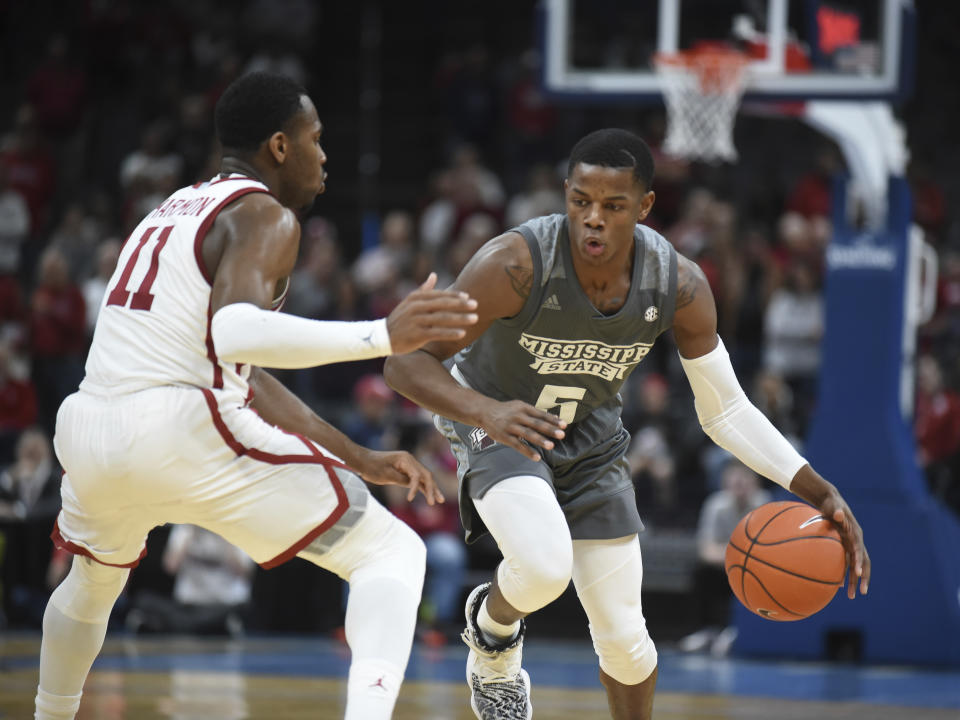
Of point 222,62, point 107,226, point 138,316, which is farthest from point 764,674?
point 222,62

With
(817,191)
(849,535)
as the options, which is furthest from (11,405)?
(849,535)

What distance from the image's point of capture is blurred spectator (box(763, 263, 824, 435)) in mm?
11008

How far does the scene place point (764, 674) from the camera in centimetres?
848

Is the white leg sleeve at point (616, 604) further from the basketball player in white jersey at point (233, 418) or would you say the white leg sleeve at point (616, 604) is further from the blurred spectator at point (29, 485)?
the blurred spectator at point (29, 485)

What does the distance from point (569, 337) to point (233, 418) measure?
51.8 inches

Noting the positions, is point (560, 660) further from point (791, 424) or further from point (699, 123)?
point (699, 123)

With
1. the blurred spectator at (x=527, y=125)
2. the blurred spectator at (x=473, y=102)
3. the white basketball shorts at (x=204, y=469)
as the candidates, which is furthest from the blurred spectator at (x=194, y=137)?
the white basketball shorts at (x=204, y=469)

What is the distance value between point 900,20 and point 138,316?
20.7ft

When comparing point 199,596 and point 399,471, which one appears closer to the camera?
point 399,471

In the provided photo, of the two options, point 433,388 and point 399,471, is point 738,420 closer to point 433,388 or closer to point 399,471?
point 433,388

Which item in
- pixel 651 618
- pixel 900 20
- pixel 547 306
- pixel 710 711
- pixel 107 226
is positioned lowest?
pixel 651 618

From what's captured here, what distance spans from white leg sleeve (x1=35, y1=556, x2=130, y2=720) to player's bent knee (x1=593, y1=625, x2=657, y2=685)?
1625 mm

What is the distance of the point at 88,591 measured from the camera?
4305mm

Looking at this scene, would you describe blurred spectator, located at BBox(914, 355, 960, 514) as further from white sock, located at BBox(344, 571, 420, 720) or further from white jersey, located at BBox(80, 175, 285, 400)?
white jersey, located at BBox(80, 175, 285, 400)
